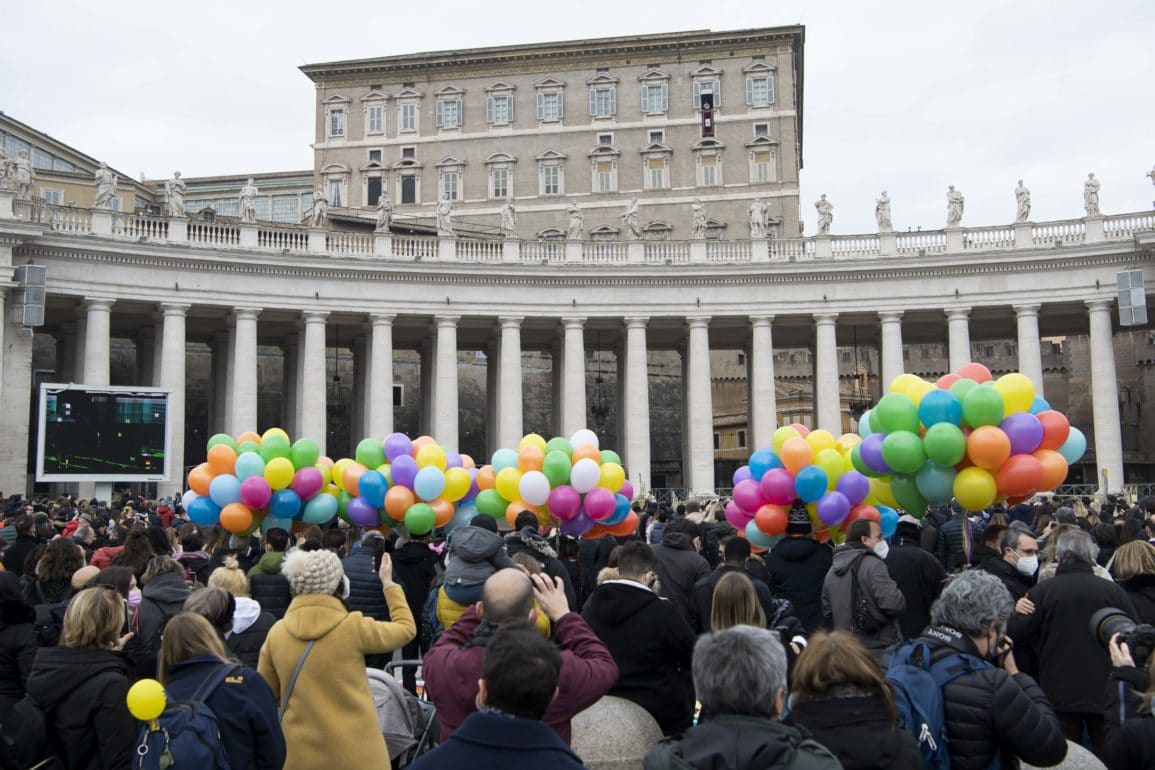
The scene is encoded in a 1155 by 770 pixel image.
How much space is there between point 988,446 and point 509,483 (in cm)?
782

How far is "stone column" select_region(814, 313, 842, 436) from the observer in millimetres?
→ 44844

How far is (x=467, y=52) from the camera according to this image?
67.7m

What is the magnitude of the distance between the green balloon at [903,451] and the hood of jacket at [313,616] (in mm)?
9894

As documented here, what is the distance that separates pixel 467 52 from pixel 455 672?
65665 millimetres

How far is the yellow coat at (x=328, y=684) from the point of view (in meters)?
7.02

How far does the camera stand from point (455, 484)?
18141 mm

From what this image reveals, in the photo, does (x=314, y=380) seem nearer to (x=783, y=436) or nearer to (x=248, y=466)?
(x=248, y=466)

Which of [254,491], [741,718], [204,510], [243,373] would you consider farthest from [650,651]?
[243,373]

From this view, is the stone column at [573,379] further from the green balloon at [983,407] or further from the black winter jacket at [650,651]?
the black winter jacket at [650,651]

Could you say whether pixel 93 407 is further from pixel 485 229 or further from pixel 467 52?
pixel 467 52

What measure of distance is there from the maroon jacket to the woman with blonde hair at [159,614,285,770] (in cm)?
97

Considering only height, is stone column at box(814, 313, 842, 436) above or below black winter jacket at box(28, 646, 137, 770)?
above

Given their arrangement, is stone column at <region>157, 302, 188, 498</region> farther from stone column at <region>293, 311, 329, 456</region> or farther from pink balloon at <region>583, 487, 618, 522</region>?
pink balloon at <region>583, 487, 618, 522</region>

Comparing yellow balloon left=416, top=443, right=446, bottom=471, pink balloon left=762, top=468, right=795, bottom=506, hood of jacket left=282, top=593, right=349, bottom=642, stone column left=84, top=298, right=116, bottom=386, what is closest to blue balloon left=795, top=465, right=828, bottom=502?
pink balloon left=762, top=468, right=795, bottom=506
